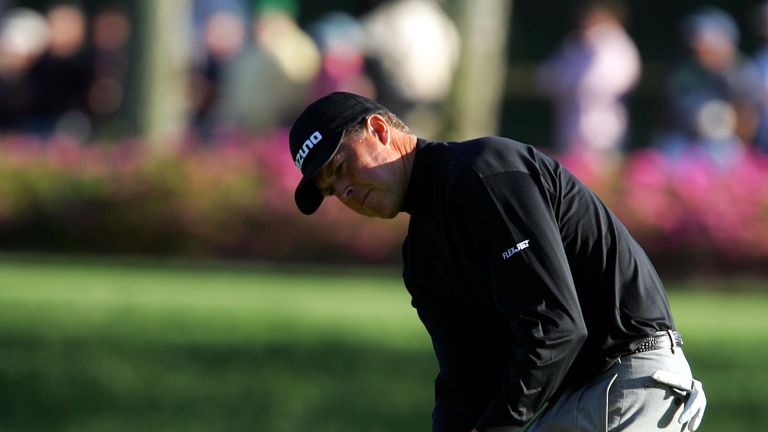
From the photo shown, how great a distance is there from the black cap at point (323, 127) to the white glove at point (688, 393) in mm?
1192

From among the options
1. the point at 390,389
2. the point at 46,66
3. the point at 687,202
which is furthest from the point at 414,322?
the point at 46,66

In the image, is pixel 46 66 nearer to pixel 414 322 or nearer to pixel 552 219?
pixel 414 322

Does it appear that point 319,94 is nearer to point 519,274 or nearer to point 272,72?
A: point 272,72

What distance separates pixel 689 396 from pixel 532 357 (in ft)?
2.12

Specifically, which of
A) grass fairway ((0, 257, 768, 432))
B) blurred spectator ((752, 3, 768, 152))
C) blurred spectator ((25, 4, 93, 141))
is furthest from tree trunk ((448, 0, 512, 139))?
blurred spectator ((25, 4, 93, 141))

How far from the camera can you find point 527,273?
464 centimetres

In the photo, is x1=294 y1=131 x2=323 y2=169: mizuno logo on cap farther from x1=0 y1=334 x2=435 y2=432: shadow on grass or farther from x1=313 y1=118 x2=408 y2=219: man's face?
x1=0 y1=334 x2=435 y2=432: shadow on grass

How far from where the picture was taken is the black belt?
5.03 m

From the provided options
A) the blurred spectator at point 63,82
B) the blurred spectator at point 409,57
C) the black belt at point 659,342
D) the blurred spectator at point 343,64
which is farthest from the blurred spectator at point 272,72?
the black belt at point 659,342

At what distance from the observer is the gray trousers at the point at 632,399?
498 cm

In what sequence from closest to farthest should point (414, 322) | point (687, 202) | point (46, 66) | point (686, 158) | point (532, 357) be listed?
point (532, 357), point (414, 322), point (687, 202), point (686, 158), point (46, 66)

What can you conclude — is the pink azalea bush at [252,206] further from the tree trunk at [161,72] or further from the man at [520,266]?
the man at [520,266]

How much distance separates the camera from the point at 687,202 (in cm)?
1399

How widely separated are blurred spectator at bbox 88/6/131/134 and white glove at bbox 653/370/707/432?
13.3 metres
